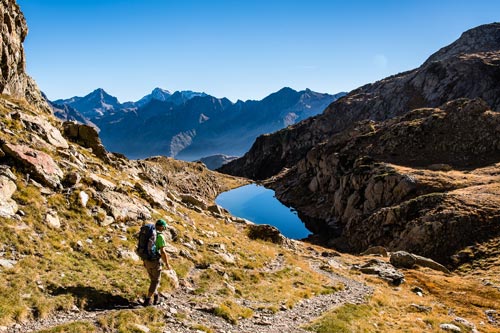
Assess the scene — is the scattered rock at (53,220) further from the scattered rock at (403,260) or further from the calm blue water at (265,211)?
the calm blue water at (265,211)

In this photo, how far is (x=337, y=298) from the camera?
25.5 metres

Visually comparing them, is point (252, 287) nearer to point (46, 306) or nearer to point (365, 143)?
point (46, 306)

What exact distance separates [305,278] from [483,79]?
218 m

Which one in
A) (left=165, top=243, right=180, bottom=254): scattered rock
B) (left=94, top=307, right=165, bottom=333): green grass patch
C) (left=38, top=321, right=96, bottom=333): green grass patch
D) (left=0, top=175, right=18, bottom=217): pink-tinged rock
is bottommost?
(left=38, top=321, right=96, bottom=333): green grass patch

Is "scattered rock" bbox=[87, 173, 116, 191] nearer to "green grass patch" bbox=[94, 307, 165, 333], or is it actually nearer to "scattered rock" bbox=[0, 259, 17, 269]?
"scattered rock" bbox=[0, 259, 17, 269]

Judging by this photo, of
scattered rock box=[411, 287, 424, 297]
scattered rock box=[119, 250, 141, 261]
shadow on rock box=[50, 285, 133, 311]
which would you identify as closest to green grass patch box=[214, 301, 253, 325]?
shadow on rock box=[50, 285, 133, 311]

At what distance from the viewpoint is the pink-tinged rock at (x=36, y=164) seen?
69.4 feet

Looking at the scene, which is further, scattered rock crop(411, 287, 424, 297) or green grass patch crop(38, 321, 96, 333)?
scattered rock crop(411, 287, 424, 297)

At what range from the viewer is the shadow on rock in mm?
14430

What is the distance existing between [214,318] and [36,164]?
1446cm

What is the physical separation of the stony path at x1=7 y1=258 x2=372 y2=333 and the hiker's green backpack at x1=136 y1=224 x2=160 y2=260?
7.46 ft

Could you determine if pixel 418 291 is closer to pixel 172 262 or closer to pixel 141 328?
pixel 172 262

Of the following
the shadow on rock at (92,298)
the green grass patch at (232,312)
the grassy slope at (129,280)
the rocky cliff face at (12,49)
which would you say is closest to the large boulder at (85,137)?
the grassy slope at (129,280)

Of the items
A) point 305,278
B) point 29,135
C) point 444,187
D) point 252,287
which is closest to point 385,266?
point 305,278
